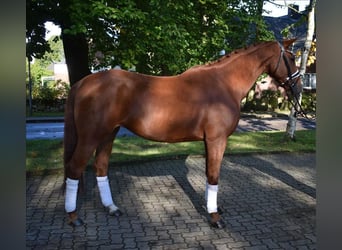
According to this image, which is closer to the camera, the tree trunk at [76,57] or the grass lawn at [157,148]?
the grass lawn at [157,148]

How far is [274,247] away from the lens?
3680 millimetres

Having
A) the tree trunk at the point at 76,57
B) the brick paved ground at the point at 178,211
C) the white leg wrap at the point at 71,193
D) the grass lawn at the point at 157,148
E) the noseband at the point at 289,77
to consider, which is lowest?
the brick paved ground at the point at 178,211

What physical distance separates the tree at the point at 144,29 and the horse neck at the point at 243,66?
2.36 metres

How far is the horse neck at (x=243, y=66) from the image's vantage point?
4457mm

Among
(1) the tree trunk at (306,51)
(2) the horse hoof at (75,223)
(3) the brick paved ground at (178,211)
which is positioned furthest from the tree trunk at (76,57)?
(1) the tree trunk at (306,51)

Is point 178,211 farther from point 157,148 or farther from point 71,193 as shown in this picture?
point 157,148

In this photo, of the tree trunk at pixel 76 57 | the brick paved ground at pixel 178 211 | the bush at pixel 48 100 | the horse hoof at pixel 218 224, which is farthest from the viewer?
the bush at pixel 48 100

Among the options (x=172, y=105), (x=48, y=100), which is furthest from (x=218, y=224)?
(x=48, y=100)

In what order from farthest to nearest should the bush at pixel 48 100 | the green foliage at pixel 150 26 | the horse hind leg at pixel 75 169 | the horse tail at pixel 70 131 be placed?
the bush at pixel 48 100, the green foliage at pixel 150 26, the horse tail at pixel 70 131, the horse hind leg at pixel 75 169

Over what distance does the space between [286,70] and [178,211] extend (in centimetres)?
239

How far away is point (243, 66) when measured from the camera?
446cm

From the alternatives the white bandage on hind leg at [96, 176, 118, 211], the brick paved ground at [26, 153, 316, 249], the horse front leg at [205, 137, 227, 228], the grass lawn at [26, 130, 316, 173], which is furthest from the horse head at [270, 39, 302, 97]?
the grass lawn at [26, 130, 316, 173]

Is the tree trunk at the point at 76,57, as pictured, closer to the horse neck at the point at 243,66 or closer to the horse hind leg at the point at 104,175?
the horse hind leg at the point at 104,175
